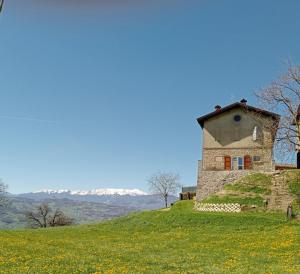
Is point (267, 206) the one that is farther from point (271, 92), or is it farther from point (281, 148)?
point (271, 92)

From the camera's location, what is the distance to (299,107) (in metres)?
53.8

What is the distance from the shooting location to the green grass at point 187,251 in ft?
62.0

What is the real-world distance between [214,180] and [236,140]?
9.20m

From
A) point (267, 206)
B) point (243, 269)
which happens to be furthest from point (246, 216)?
point (243, 269)

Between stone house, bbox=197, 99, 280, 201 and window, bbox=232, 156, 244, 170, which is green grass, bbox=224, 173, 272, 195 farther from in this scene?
window, bbox=232, 156, 244, 170

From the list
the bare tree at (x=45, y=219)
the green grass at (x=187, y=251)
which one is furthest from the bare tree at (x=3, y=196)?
the green grass at (x=187, y=251)

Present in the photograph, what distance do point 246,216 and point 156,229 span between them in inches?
412

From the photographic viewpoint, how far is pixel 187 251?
1055 inches

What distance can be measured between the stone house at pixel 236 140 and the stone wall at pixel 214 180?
18 cm

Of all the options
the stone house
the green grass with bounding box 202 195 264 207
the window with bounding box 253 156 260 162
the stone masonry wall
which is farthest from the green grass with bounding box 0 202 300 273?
the window with bounding box 253 156 260 162

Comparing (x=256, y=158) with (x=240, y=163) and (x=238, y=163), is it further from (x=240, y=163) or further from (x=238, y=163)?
(x=238, y=163)

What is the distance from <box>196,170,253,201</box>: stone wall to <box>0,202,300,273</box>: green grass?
48.4 feet

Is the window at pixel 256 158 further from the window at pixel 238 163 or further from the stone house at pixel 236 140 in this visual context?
the window at pixel 238 163

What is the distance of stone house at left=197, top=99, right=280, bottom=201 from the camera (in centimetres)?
6438
